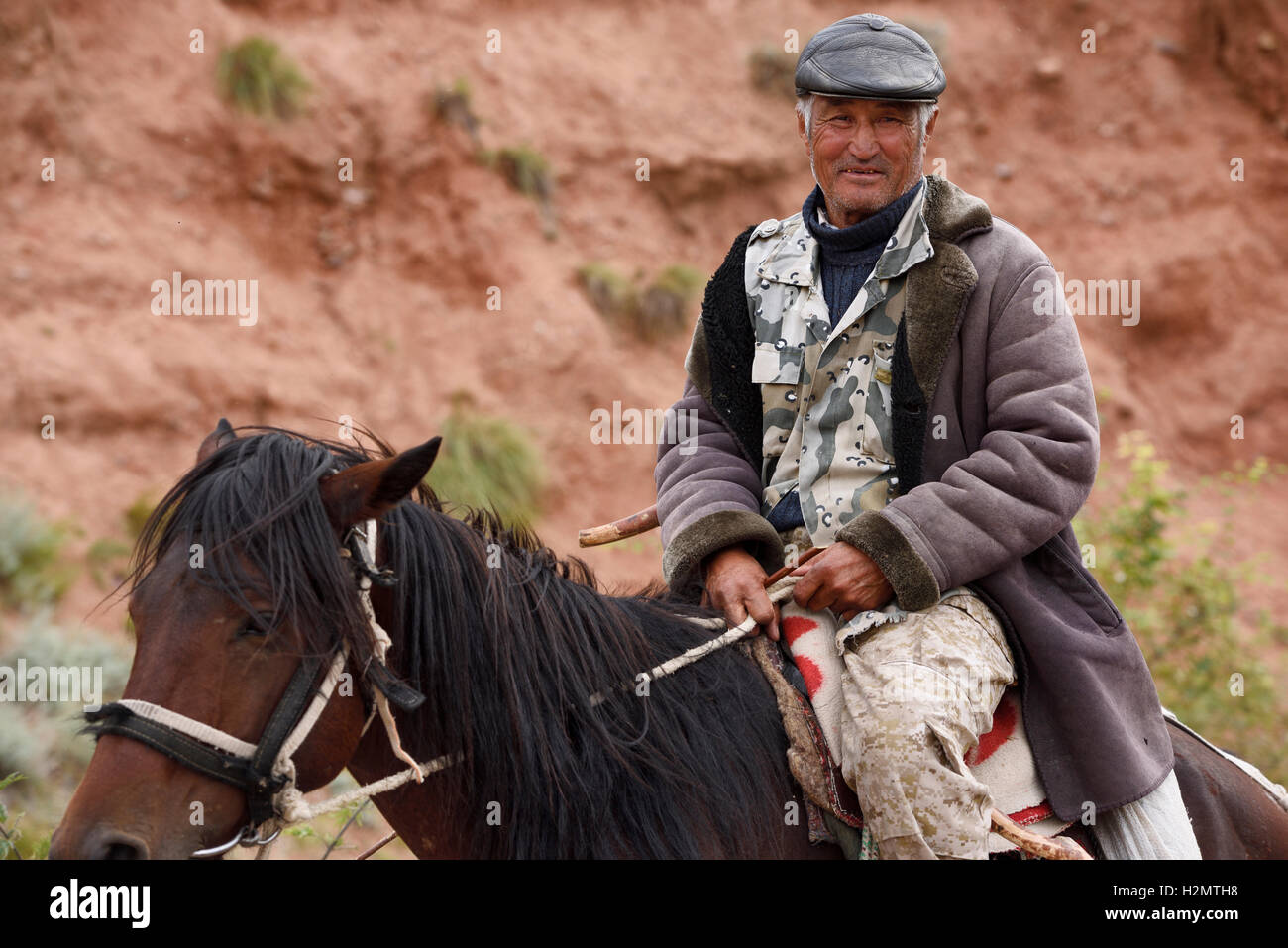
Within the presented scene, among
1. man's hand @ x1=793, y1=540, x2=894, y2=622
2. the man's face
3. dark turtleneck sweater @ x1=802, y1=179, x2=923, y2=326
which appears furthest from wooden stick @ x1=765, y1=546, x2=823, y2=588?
the man's face

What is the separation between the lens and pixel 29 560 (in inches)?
332

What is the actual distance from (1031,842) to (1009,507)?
2.42 feet

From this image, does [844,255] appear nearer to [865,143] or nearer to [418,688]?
[865,143]

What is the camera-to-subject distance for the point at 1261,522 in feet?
40.3

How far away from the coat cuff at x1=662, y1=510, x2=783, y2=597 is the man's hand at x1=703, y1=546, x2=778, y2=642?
0.04 meters

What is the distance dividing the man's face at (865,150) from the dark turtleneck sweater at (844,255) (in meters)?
0.05

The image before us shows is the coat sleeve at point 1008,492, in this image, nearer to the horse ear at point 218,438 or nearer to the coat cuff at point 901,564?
the coat cuff at point 901,564

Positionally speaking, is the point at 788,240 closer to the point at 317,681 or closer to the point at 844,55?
the point at 844,55

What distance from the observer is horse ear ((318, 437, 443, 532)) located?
2270 millimetres

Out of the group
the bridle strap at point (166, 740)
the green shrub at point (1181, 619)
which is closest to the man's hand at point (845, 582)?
the bridle strap at point (166, 740)

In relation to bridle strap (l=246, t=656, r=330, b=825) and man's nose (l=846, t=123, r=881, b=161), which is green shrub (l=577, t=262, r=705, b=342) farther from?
bridle strap (l=246, t=656, r=330, b=825)

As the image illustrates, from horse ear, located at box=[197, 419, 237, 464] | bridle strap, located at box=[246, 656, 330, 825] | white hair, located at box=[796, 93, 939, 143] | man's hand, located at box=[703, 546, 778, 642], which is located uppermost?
white hair, located at box=[796, 93, 939, 143]
